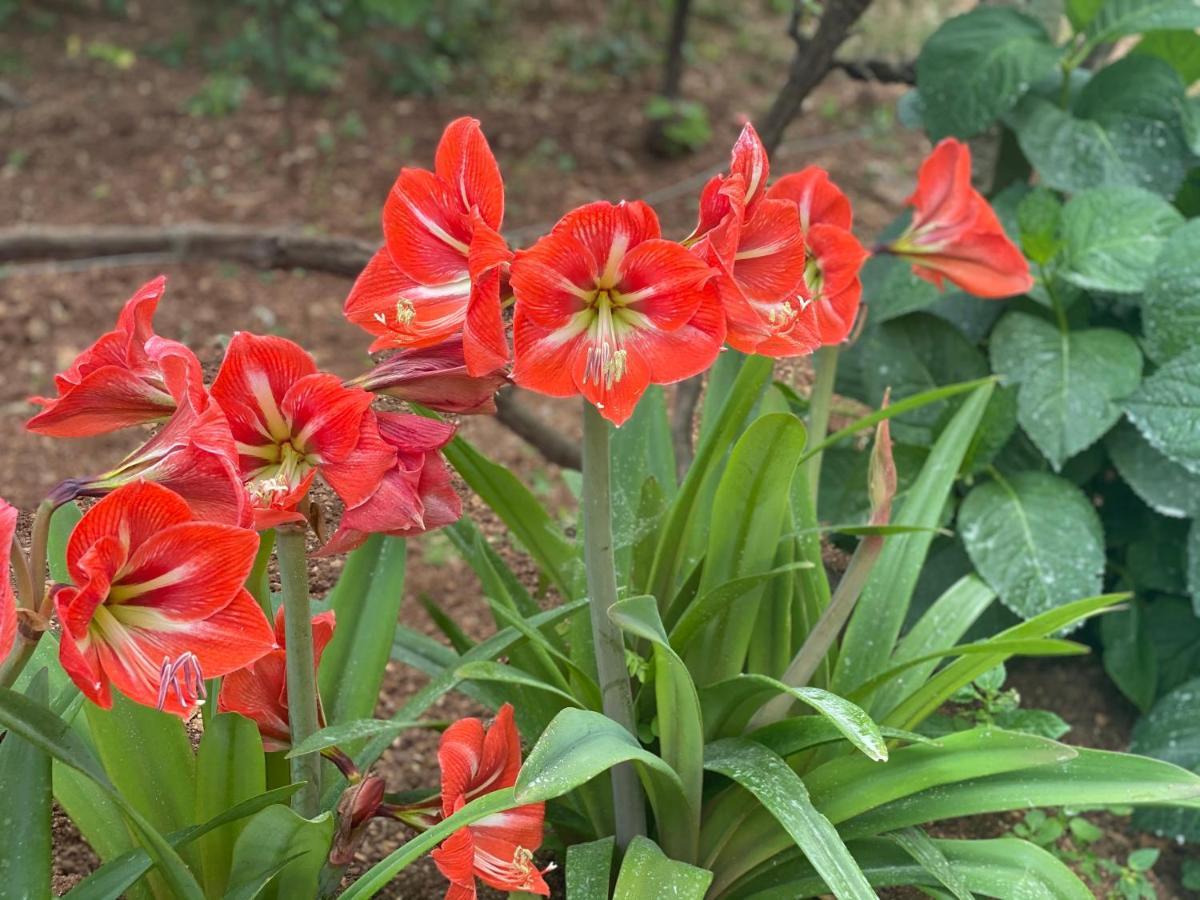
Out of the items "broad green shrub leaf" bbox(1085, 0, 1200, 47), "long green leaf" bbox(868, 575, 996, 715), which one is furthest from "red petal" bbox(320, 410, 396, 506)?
"broad green shrub leaf" bbox(1085, 0, 1200, 47)

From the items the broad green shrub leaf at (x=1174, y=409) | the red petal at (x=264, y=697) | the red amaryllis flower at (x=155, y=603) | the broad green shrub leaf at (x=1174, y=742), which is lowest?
the broad green shrub leaf at (x=1174, y=742)

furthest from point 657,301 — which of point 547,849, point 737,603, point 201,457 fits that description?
point 547,849

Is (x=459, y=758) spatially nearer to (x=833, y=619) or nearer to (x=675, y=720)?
(x=675, y=720)

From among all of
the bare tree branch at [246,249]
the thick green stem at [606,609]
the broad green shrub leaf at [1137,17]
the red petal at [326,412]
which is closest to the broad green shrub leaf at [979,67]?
the broad green shrub leaf at [1137,17]

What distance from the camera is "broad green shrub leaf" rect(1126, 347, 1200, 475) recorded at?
198 cm

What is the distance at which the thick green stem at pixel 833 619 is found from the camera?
150 cm

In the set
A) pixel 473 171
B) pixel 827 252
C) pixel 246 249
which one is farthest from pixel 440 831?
pixel 246 249

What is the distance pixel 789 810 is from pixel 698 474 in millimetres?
466

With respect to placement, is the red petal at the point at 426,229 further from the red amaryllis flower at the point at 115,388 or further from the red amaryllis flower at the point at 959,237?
the red amaryllis flower at the point at 959,237

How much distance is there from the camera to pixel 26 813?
1.20 m

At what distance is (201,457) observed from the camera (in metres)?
1.07

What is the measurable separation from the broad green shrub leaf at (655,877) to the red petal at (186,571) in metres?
0.57

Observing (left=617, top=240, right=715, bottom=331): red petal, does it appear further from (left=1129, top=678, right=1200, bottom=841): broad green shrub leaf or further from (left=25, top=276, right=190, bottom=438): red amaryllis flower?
(left=1129, top=678, right=1200, bottom=841): broad green shrub leaf

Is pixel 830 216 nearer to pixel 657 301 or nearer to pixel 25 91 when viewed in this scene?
pixel 657 301
